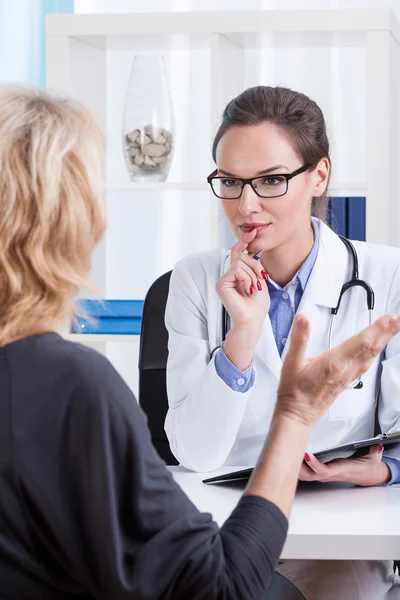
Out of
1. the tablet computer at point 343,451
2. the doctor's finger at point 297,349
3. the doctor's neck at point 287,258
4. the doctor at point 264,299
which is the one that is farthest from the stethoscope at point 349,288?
the doctor's finger at point 297,349

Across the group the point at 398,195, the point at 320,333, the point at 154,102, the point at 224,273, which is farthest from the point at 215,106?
the point at 320,333

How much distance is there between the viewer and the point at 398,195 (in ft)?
8.75

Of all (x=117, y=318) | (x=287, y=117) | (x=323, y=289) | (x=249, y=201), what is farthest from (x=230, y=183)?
(x=117, y=318)

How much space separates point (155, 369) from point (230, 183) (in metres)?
0.52

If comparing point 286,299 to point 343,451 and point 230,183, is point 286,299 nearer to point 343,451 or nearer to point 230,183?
point 230,183

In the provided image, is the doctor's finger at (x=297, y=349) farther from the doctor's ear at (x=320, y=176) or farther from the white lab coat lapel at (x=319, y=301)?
the doctor's ear at (x=320, y=176)

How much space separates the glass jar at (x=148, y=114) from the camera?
2.55 metres

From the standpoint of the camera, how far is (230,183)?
1814 millimetres

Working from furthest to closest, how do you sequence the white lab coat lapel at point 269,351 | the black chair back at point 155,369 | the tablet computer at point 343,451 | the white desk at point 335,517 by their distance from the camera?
the black chair back at point 155,369, the white lab coat lapel at point 269,351, the tablet computer at point 343,451, the white desk at point 335,517

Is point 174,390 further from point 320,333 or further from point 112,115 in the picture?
point 112,115

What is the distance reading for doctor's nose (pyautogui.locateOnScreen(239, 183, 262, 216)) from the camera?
177cm

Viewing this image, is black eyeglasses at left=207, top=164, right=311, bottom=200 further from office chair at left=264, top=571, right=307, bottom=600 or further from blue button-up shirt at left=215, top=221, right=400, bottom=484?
office chair at left=264, top=571, right=307, bottom=600

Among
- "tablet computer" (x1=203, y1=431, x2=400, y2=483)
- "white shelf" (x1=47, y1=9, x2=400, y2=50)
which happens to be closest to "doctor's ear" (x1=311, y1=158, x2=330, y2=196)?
"tablet computer" (x1=203, y1=431, x2=400, y2=483)

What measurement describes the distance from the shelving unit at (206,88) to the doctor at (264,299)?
36 cm
